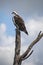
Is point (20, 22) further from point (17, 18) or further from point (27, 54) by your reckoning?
point (27, 54)

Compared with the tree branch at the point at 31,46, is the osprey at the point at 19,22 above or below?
below

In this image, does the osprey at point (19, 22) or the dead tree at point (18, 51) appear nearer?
the dead tree at point (18, 51)

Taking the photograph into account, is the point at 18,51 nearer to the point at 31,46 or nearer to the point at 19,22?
the point at 31,46

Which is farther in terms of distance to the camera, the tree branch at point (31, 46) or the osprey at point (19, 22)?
the osprey at point (19, 22)

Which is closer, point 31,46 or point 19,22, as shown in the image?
point 31,46

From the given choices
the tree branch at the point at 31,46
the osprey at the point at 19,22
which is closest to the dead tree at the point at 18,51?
the tree branch at the point at 31,46

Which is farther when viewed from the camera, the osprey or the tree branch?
the osprey

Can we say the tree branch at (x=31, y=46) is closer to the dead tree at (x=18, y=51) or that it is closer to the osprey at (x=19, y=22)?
the dead tree at (x=18, y=51)

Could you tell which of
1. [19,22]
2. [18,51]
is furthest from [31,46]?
[19,22]

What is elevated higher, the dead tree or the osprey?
the dead tree

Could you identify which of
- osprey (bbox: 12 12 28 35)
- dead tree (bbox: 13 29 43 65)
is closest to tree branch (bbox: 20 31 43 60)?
dead tree (bbox: 13 29 43 65)

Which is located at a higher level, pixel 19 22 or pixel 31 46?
pixel 31 46

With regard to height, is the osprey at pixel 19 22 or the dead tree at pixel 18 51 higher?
the dead tree at pixel 18 51

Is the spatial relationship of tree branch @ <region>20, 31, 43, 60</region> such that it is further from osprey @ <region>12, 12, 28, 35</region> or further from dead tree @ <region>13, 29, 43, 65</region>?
osprey @ <region>12, 12, 28, 35</region>
